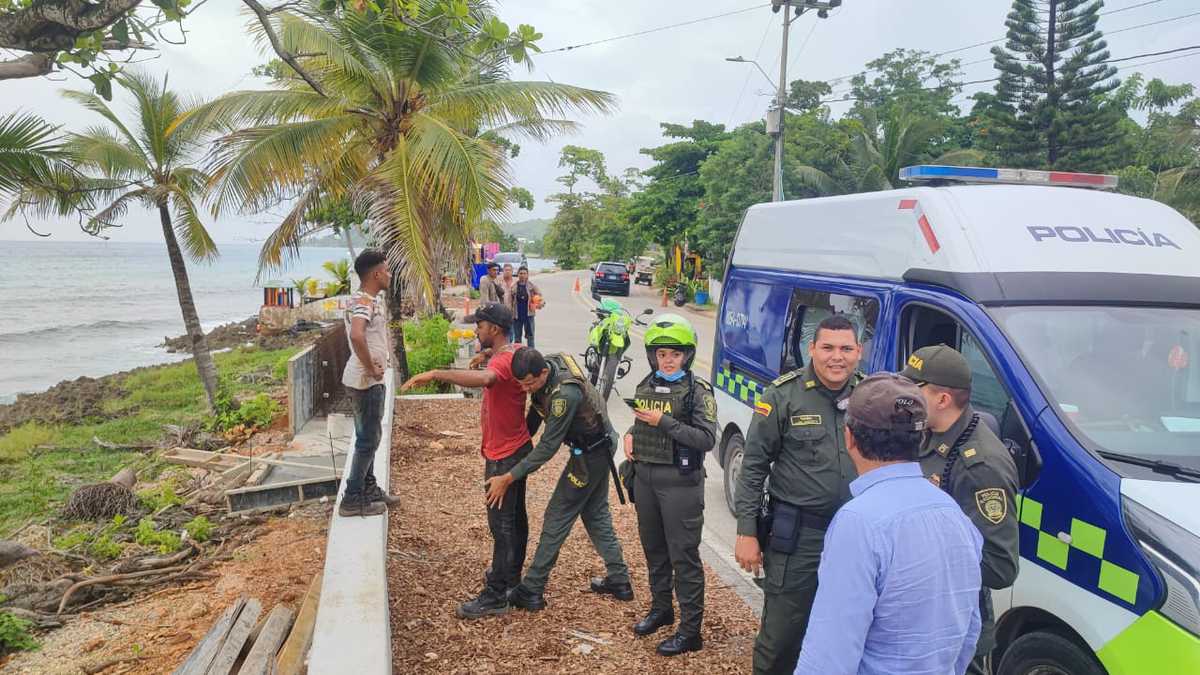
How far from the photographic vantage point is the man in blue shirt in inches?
72.3

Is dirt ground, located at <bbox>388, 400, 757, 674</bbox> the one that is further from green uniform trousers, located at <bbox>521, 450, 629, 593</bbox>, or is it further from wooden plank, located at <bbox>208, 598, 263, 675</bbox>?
wooden plank, located at <bbox>208, 598, 263, 675</bbox>

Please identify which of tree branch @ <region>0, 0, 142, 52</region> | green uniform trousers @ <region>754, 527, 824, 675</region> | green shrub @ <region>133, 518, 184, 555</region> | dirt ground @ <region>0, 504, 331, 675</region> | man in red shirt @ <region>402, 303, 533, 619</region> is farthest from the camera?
green shrub @ <region>133, 518, 184, 555</region>

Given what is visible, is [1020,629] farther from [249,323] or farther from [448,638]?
[249,323]

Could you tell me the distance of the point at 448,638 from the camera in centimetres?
426

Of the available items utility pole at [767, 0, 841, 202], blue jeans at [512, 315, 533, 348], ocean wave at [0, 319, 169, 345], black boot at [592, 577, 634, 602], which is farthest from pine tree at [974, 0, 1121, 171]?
ocean wave at [0, 319, 169, 345]

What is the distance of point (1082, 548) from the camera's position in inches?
118

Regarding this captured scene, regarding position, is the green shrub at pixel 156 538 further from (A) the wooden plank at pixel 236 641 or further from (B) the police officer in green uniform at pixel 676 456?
(B) the police officer in green uniform at pixel 676 456

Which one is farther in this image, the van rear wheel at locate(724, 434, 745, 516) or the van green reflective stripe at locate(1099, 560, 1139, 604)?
the van rear wheel at locate(724, 434, 745, 516)

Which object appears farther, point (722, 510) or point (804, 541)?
point (722, 510)

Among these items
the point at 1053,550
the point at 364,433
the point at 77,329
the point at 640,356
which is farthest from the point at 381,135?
the point at 77,329

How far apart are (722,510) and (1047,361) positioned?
3.85 metres

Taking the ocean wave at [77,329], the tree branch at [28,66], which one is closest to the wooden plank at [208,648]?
the tree branch at [28,66]

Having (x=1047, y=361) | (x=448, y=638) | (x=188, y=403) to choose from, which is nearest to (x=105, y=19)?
(x=448, y=638)

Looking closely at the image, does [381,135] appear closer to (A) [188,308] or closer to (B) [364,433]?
(A) [188,308]
